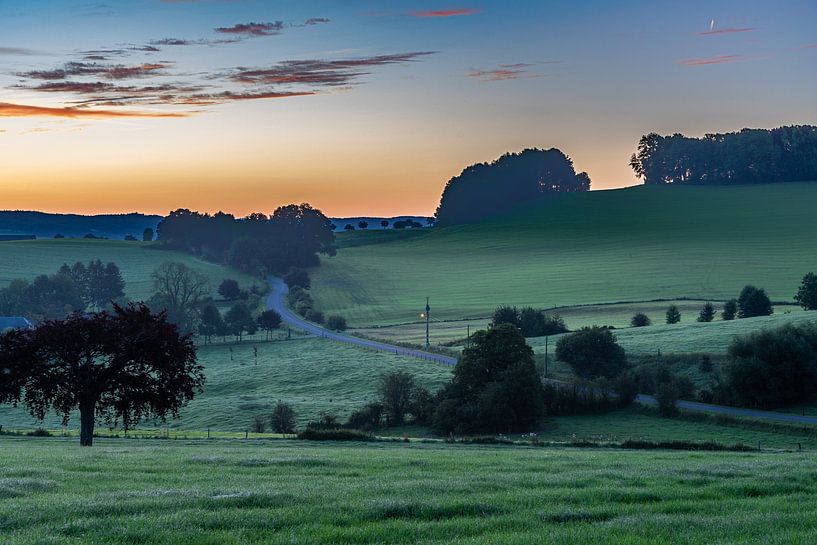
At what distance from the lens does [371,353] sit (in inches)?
3856

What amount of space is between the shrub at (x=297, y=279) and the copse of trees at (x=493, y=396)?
362ft

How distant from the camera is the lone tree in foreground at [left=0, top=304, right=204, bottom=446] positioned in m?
35.8

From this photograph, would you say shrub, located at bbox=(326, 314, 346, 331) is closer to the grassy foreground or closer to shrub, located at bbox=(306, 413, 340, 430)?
shrub, located at bbox=(306, 413, 340, 430)

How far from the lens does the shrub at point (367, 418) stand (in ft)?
212

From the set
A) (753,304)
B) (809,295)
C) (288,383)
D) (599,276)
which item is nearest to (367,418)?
(288,383)

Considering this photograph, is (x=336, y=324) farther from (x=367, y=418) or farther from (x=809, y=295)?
(x=367, y=418)

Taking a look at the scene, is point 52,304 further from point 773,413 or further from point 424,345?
point 773,413

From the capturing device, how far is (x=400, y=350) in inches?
3885

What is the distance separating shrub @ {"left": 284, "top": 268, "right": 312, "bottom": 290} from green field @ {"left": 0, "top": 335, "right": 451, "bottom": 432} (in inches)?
2562

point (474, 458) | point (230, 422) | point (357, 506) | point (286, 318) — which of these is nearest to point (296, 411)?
point (230, 422)

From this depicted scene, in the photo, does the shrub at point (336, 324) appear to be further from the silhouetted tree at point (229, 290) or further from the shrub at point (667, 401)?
the shrub at point (667, 401)

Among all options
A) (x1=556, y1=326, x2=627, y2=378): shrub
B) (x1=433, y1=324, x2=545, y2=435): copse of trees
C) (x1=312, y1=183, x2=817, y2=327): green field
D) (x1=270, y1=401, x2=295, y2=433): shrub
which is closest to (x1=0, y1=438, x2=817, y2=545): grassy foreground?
(x1=270, y1=401, x2=295, y2=433): shrub

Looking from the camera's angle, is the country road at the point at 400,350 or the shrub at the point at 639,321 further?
the shrub at the point at 639,321

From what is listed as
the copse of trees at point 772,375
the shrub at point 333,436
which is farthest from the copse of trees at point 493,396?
the shrub at point 333,436
